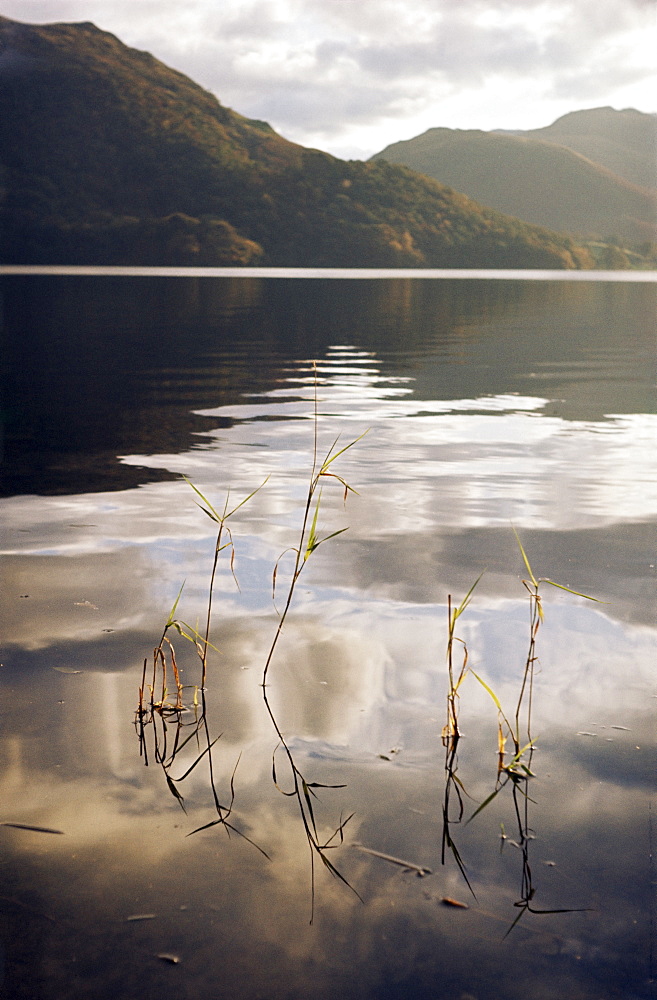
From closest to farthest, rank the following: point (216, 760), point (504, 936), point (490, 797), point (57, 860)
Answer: point (504, 936) < point (57, 860) < point (490, 797) < point (216, 760)

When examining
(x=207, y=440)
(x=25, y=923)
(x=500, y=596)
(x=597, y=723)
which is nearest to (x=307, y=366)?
(x=207, y=440)

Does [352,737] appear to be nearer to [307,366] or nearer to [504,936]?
[504,936]

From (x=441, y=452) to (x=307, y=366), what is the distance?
12.5 meters

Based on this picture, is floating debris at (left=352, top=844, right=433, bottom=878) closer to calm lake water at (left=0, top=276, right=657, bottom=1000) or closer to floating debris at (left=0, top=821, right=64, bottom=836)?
calm lake water at (left=0, top=276, right=657, bottom=1000)

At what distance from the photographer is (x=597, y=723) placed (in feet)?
18.6

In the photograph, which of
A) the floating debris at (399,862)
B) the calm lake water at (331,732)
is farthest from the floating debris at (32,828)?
the floating debris at (399,862)

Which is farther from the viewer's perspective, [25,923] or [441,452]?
[441,452]

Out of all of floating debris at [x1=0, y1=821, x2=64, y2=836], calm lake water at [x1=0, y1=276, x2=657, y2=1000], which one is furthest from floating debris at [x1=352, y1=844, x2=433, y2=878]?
floating debris at [x1=0, y1=821, x2=64, y2=836]

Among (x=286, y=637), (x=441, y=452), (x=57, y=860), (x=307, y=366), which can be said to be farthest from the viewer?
(x=307, y=366)

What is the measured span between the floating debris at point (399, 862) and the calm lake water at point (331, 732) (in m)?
0.03

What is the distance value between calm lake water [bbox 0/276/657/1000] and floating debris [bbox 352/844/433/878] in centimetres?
3

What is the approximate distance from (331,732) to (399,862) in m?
1.30

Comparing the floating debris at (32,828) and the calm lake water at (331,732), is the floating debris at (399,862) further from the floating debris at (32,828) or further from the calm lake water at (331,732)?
the floating debris at (32,828)

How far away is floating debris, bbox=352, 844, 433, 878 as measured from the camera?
4.30m
